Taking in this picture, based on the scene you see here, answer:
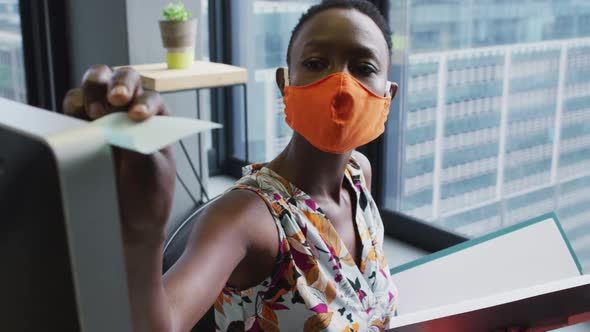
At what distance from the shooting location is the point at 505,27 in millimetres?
2115

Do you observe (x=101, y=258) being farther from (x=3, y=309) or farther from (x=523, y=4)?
(x=523, y=4)

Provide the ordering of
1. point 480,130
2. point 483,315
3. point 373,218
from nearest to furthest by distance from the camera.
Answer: point 483,315
point 373,218
point 480,130

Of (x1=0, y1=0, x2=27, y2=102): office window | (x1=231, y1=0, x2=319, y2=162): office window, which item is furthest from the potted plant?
(x1=0, y1=0, x2=27, y2=102): office window

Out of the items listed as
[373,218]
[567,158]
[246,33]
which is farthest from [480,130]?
[246,33]

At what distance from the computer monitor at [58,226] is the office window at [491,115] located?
73.1 inches

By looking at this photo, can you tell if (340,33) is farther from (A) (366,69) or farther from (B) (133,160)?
(B) (133,160)

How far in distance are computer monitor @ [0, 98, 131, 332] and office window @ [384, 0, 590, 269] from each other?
6.09 ft

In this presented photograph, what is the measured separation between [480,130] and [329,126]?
4.42 feet

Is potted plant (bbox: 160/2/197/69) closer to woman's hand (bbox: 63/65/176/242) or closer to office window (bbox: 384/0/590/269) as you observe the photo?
office window (bbox: 384/0/590/269)

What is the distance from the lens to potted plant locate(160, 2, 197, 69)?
7.91 feet

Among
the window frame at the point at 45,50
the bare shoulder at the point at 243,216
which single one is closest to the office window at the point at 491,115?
the bare shoulder at the point at 243,216

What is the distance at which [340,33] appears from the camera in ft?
3.44

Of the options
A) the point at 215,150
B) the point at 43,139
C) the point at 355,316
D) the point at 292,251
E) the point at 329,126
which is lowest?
the point at 215,150

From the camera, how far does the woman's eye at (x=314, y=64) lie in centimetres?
107
